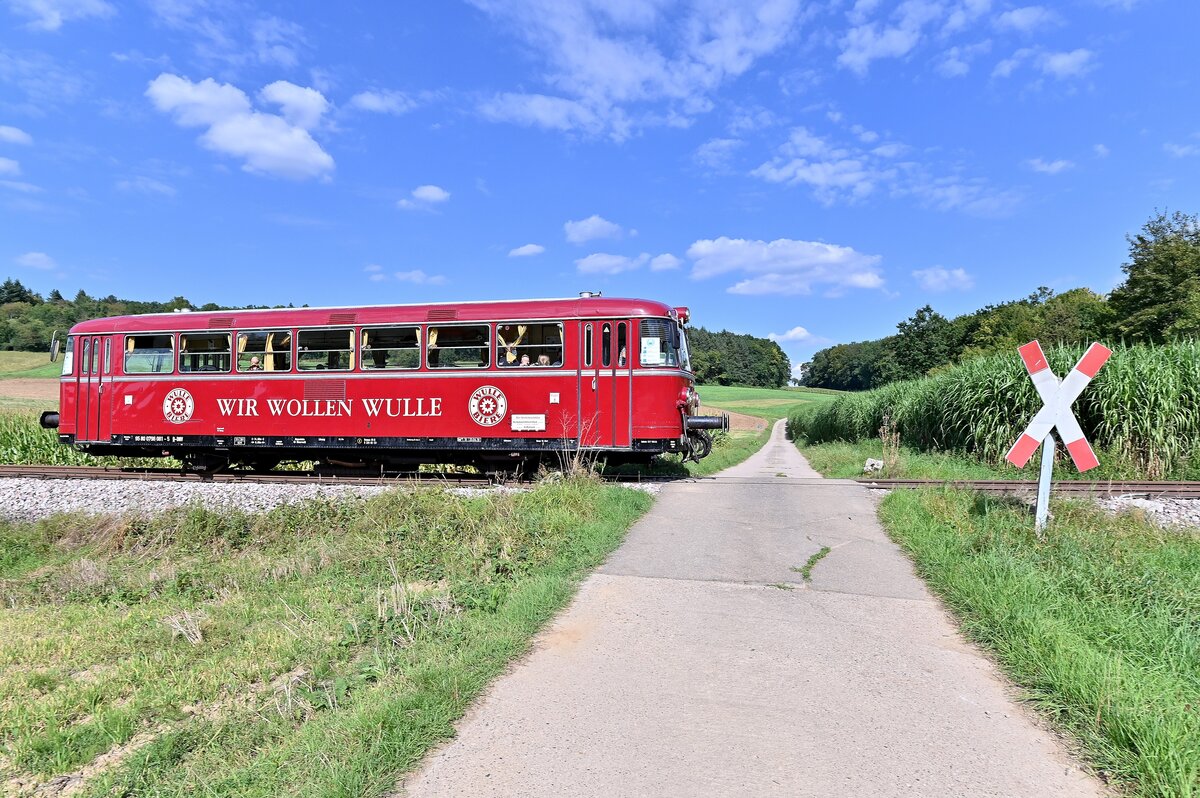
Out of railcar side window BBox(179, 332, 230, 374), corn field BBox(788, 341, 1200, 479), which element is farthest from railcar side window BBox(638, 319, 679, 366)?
railcar side window BBox(179, 332, 230, 374)

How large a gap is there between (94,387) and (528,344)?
965cm

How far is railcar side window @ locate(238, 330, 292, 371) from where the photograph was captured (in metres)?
12.1

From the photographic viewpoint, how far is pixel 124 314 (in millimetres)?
18328

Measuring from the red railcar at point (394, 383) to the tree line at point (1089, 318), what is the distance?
10768 mm

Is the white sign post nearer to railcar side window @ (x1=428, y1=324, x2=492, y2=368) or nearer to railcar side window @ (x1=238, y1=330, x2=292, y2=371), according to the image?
railcar side window @ (x1=428, y1=324, x2=492, y2=368)

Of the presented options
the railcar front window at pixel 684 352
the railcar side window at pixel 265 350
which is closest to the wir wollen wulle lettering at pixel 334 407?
the railcar side window at pixel 265 350

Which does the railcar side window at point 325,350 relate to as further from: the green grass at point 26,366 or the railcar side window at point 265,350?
the green grass at point 26,366

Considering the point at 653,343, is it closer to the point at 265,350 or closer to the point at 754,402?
the point at 265,350

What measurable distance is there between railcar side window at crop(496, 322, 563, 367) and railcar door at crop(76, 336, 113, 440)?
8682 mm

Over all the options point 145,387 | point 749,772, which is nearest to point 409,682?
point 749,772

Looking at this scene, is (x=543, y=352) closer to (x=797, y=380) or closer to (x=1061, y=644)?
(x=1061, y=644)

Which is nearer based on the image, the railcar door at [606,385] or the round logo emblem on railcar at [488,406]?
the railcar door at [606,385]

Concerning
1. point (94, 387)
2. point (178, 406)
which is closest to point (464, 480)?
point (178, 406)

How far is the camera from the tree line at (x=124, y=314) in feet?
226
